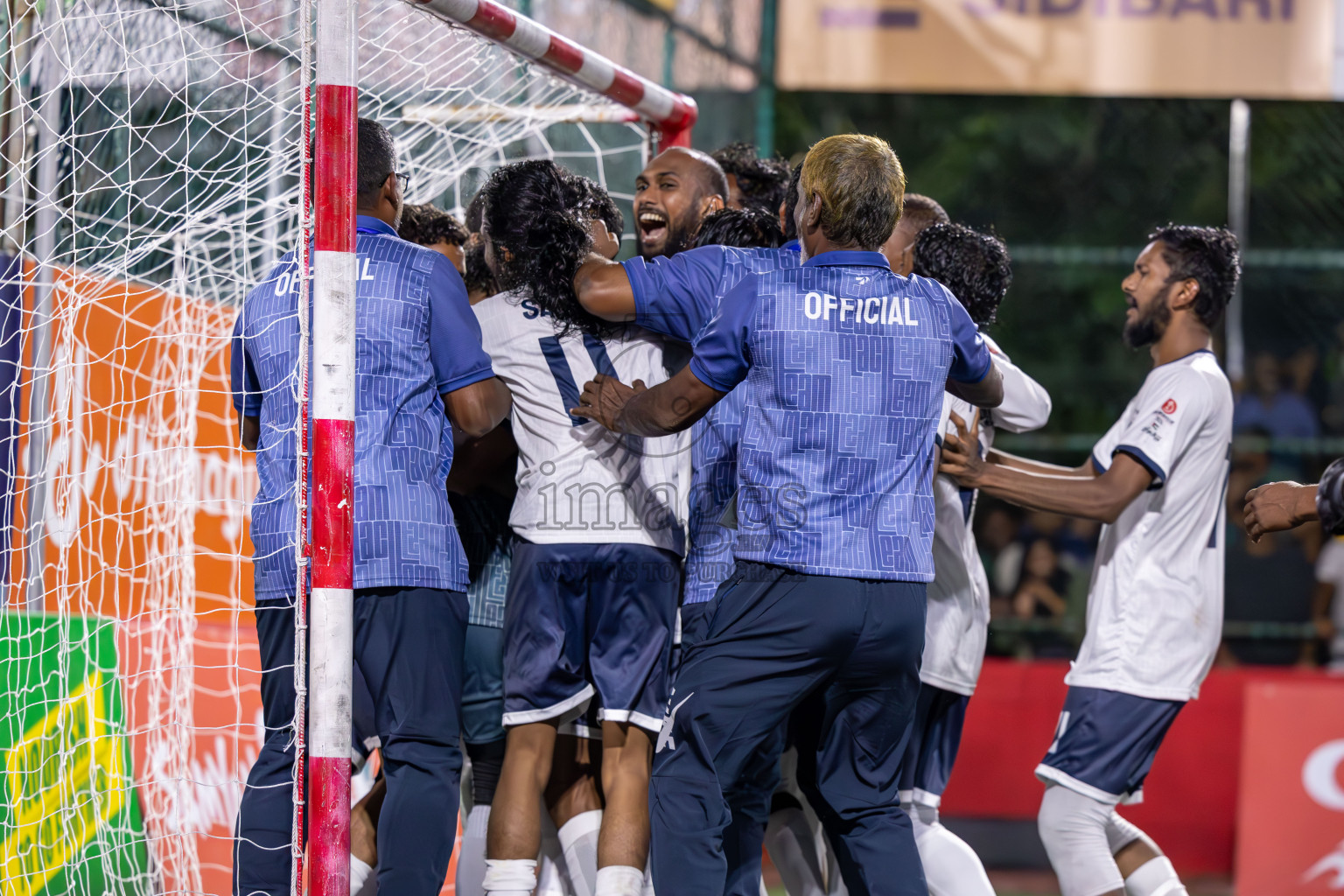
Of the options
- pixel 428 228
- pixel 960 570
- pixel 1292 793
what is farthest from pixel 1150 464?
pixel 1292 793

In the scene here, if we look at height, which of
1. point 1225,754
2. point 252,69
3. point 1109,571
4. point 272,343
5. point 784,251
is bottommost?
point 1225,754

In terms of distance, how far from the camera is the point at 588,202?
12.8 feet

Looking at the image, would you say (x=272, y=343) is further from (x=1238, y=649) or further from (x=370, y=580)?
(x=1238, y=649)

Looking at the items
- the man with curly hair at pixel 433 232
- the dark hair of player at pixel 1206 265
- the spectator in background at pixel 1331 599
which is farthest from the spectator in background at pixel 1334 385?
the man with curly hair at pixel 433 232

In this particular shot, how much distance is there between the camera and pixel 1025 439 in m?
10.9

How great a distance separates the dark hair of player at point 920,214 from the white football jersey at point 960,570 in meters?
0.44

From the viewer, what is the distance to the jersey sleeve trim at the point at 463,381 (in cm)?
342

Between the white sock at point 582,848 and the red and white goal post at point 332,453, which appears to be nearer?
the red and white goal post at point 332,453

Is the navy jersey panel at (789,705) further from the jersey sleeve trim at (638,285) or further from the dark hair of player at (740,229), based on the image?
the dark hair of player at (740,229)

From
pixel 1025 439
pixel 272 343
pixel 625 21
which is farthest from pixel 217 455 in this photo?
pixel 1025 439

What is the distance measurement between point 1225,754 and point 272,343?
225 inches

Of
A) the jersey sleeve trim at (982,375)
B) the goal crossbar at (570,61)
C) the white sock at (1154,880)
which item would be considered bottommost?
the white sock at (1154,880)

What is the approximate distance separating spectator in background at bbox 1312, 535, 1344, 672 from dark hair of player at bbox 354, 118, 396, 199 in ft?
26.7

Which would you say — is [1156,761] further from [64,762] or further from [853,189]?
[64,762]
